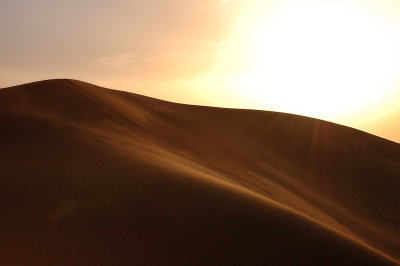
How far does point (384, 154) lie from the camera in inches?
717

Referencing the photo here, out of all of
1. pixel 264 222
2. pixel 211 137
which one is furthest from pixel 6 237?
pixel 211 137

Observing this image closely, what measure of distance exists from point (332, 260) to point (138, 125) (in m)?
8.27

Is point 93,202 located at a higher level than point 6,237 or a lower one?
higher

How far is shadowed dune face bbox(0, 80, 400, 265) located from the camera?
196 inches

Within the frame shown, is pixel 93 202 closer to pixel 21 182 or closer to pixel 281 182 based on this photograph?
pixel 21 182

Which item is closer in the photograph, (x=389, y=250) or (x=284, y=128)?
(x=389, y=250)

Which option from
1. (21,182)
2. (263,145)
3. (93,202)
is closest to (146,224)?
(93,202)

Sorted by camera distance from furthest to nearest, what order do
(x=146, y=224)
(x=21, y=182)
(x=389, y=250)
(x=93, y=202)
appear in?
(x=389, y=250) → (x=21, y=182) → (x=93, y=202) → (x=146, y=224)

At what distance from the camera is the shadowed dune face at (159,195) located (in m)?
4.98

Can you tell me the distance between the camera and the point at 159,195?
20.2 feet

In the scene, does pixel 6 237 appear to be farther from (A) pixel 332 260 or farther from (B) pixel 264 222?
(A) pixel 332 260

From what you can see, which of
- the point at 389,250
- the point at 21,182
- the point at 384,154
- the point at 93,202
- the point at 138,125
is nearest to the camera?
the point at 93,202

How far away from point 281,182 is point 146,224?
708 cm

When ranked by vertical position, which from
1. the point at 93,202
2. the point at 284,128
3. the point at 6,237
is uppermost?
the point at 284,128
